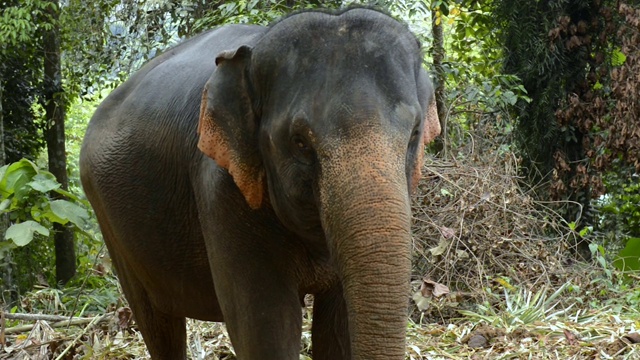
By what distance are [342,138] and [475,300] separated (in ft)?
13.2

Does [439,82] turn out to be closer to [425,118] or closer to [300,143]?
[425,118]

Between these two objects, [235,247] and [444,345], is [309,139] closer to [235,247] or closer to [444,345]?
[235,247]

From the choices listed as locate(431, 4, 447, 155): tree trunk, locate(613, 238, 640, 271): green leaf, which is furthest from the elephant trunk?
locate(613, 238, 640, 271): green leaf

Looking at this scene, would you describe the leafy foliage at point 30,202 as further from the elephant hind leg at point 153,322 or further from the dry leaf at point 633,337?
the dry leaf at point 633,337

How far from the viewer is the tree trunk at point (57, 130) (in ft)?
39.0

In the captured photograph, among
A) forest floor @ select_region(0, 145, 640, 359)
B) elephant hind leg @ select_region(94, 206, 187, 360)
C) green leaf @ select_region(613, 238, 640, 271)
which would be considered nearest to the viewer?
elephant hind leg @ select_region(94, 206, 187, 360)

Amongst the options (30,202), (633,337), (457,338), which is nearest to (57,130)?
(30,202)

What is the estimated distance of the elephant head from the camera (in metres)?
2.62

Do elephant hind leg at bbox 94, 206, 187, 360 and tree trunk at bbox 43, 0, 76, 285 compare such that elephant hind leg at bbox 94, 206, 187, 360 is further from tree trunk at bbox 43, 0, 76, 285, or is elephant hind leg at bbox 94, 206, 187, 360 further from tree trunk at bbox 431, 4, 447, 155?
tree trunk at bbox 43, 0, 76, 285

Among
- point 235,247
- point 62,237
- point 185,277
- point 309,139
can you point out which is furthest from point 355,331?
point 62,237

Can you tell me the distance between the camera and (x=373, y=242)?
2605mm

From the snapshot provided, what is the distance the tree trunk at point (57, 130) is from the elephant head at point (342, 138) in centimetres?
884

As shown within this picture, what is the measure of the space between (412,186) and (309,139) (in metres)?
0.46

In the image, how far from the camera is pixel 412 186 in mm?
3215
